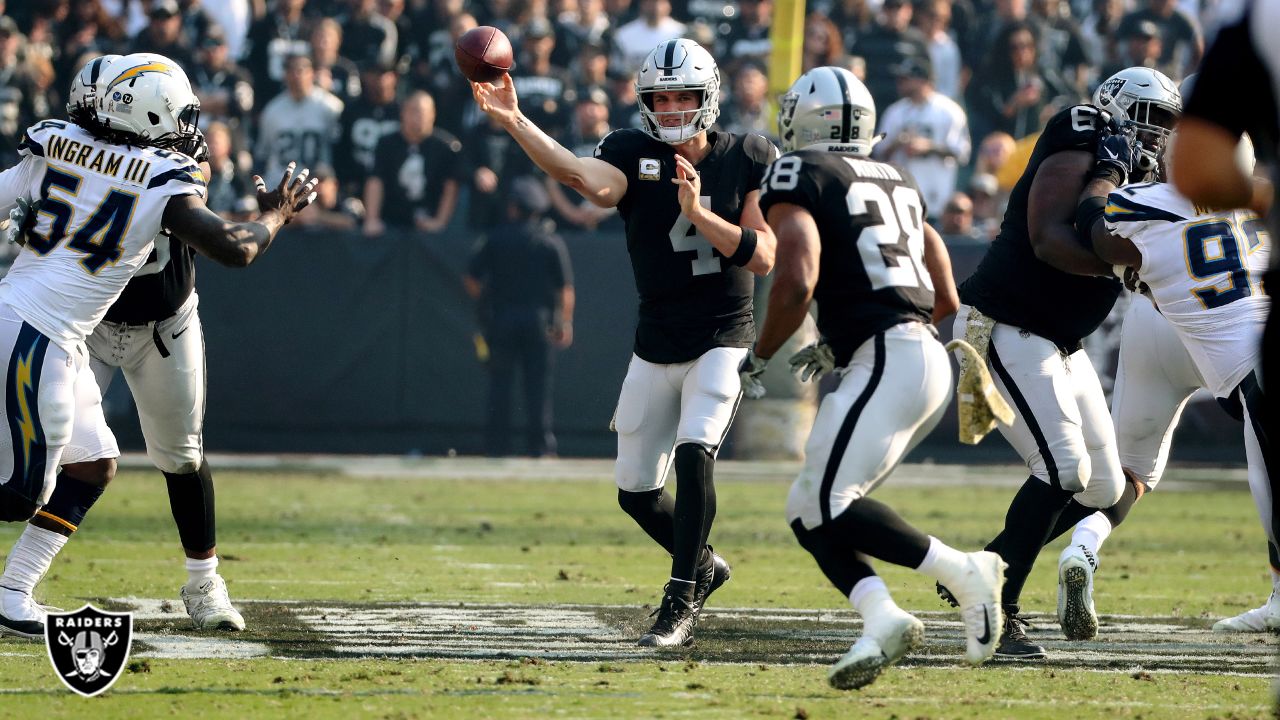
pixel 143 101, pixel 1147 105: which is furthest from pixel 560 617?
pixel 1147 105

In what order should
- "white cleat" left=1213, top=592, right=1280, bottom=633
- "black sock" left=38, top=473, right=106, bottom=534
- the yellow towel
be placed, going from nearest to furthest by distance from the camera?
the yellow towel < "black sock" left=38, top=473, right=106, bottom=534 < "white cleat" left=1213, top=592, right=1280, bottom=633

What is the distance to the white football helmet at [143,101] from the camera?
548 cm

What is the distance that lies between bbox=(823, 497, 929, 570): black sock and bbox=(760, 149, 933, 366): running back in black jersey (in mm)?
513

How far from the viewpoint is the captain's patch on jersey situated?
6086 millimetres

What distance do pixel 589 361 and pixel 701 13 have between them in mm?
3429

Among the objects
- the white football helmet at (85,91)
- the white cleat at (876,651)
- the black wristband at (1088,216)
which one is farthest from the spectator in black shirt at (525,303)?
the white cleat at (876,651)

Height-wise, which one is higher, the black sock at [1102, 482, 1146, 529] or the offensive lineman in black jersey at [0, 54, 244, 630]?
the offensive lineman in black jersey at [0, 54, 244, 630]

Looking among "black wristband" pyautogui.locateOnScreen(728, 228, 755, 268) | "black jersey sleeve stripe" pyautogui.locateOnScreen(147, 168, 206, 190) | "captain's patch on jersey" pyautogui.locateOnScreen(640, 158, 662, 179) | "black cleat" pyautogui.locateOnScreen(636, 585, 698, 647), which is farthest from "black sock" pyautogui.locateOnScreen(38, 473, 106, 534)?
"black wristband" pyautogui.locateOnScreen(728, 228, 755, 268)

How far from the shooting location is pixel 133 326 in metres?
5.79

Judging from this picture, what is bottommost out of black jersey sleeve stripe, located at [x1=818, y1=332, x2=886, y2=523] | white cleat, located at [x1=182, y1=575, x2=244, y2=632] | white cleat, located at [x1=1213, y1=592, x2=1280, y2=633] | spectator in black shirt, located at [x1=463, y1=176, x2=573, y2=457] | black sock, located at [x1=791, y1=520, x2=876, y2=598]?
spectator in black shirt, located at [x1=463, y1=176, x2=573, y2=457]

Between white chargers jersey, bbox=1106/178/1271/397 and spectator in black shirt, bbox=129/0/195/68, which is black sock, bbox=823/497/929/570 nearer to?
white chargers jersey, bbox=1106/178/1271/397

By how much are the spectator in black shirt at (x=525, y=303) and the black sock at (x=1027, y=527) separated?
764 centimetres

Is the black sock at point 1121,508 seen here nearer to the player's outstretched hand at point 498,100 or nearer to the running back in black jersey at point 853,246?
the running back in black jersey at point 853,246

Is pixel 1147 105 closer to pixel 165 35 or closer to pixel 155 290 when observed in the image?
pixel 155 290
